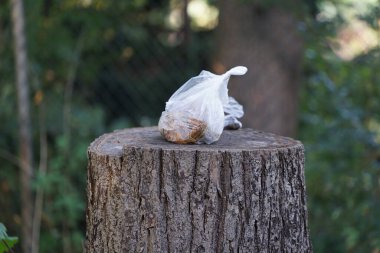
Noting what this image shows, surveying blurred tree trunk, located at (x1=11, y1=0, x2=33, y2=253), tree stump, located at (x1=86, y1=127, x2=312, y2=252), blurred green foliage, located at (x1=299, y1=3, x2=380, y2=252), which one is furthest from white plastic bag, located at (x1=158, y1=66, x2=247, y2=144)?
blurred tree trunk, located at (x1=11, y1=0, x2=33, y2=253)

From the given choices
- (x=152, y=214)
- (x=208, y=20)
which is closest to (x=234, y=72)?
(x=152, y=214)

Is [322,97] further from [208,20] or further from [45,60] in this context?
[45,60]

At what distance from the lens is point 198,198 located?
8.65ft

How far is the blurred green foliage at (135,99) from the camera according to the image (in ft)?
17.5

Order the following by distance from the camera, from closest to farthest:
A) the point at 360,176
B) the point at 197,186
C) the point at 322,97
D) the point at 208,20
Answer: the point at 197,186 < the point at 360,176 < the point at 322,97 < the point at 208,20

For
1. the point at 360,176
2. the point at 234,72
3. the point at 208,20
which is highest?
the point at 208,20

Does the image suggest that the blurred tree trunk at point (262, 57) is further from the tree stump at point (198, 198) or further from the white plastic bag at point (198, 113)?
the tree stump at point (198, 198)

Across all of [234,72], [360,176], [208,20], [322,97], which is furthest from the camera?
[208,20]

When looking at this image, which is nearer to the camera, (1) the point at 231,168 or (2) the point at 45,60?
(1) the point at 231,168

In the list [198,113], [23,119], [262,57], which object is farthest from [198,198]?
[262,57]

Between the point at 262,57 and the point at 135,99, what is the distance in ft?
3.96

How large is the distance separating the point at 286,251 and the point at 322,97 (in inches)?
130

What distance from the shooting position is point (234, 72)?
9.40 feet

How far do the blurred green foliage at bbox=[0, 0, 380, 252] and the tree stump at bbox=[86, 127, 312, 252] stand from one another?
230 centimetres
